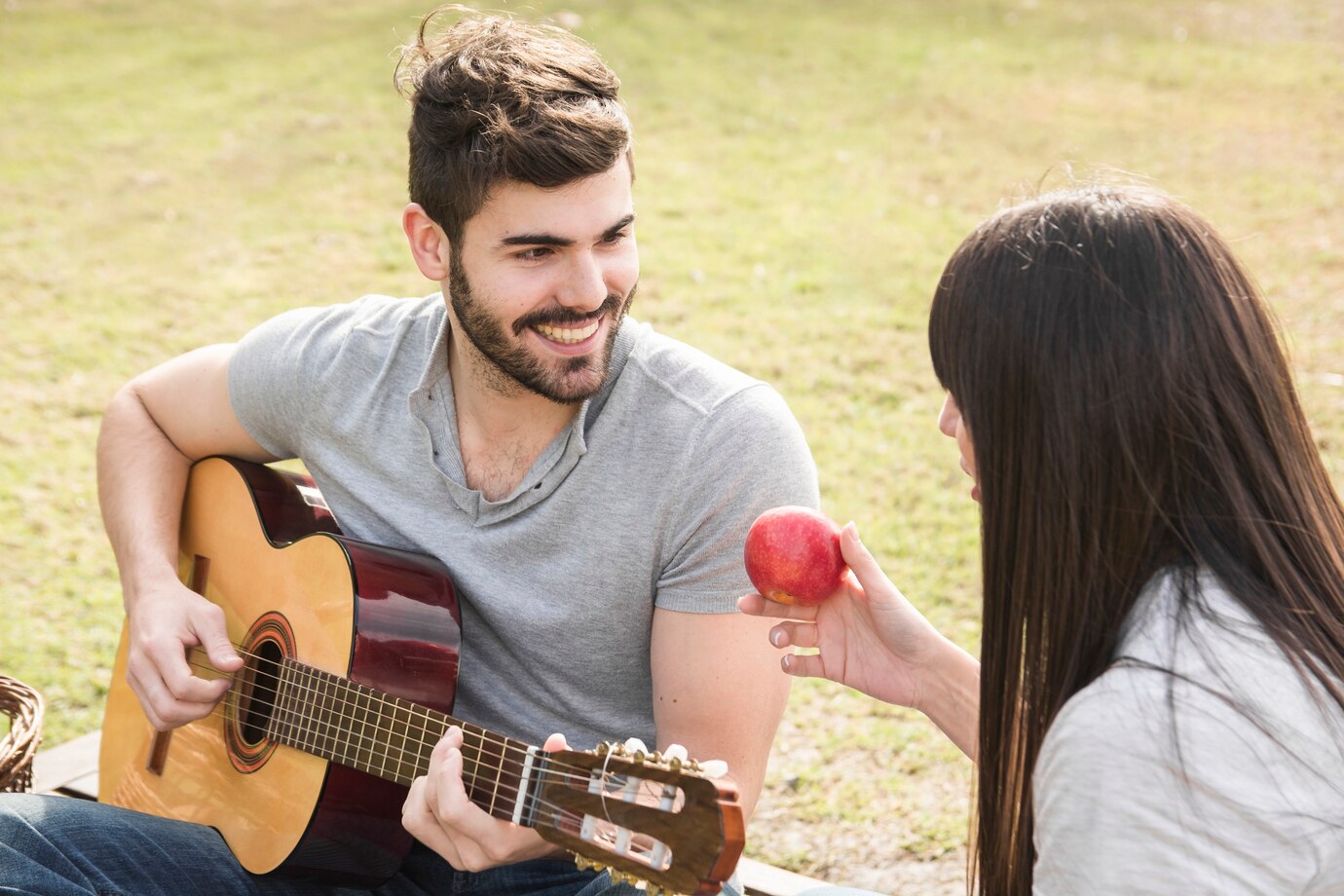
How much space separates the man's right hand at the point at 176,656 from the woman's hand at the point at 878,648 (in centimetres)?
128

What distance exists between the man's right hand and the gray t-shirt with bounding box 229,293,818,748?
16.2 inches

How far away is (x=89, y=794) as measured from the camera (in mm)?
3482

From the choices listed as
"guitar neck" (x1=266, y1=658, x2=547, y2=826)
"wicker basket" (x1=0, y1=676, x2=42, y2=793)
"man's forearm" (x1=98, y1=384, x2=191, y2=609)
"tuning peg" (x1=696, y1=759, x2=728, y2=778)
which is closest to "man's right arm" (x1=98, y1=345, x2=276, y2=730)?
"man's forearm" (x1=98, y1=384, x2=191, y2=609)

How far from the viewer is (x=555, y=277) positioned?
2.67m

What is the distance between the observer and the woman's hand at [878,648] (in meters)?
2.18

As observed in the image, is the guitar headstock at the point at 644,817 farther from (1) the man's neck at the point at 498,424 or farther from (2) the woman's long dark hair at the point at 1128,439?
(1) the man's neck at the point at 498,424

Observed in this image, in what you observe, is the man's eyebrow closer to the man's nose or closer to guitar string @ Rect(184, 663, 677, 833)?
the man's nose

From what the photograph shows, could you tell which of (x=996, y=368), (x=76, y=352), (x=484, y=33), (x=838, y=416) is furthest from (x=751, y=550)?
(x=76, y=352)

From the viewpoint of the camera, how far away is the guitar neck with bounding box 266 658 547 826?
7.07 feet

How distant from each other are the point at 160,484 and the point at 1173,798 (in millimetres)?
2568

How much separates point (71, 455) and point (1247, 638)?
5.57m

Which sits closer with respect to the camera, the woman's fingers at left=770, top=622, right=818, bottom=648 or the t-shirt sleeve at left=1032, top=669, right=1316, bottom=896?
the t-shirt sleeve at left=1032, top=669, right=1316, bottom=896

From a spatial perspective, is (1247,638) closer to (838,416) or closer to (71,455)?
(838,416)

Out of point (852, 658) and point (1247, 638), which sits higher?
point (1247, 638)
